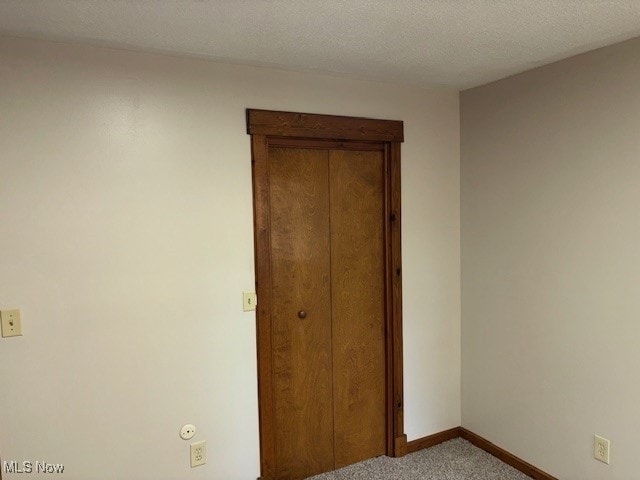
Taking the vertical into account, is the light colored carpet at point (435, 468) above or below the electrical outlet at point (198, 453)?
below

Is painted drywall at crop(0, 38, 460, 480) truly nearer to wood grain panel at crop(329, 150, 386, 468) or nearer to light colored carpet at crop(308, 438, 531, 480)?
wood grain panel at crop(329, 150, 386, 468)

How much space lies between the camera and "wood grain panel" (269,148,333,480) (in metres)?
2.65

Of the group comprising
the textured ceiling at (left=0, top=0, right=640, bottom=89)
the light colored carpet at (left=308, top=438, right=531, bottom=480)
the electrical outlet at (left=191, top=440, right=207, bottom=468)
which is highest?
the textured ceiling at (left=0, top=0, right=640, bottom=89)

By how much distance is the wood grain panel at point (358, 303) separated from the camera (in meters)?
2.82

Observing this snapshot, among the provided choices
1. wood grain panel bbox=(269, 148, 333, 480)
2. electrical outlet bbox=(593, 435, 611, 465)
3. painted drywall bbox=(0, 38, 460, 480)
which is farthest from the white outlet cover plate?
electrical outlet bbox=(593, 435, 611, 465)

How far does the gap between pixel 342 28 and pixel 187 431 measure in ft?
6.68

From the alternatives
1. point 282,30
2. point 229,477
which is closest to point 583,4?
point 282,30

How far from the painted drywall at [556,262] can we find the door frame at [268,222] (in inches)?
21.0

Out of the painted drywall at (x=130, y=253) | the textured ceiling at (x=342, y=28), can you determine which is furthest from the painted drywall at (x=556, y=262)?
the painted drywall at (x=130, y=253)

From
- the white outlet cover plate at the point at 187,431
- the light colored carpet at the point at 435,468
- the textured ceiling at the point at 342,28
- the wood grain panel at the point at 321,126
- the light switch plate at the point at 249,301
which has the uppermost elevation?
the textured ceiling at the point at 342,28

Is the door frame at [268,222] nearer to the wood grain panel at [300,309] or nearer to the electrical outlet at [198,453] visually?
the wood grain panel at [300,309]

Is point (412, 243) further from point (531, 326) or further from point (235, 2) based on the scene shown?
point (235, 2)

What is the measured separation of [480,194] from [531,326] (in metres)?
0.86

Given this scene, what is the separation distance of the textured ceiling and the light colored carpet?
7.59 feet
